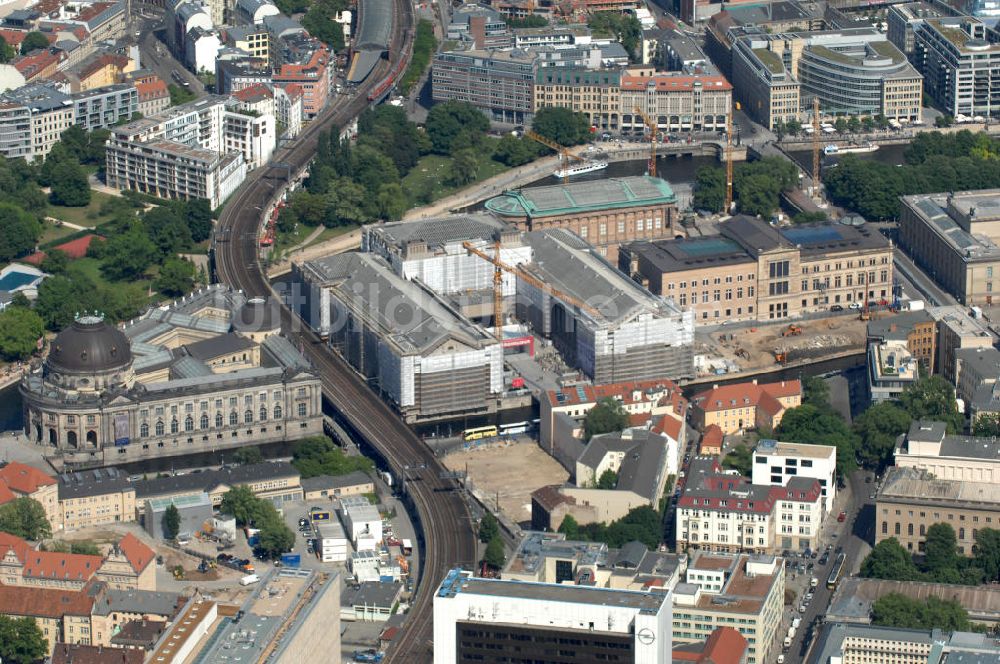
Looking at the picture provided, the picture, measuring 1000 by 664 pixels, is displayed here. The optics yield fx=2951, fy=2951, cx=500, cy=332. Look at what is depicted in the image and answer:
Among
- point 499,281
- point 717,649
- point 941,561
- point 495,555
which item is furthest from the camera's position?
point 499,281

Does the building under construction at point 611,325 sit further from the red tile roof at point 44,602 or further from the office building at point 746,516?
the red tile roof at point 44,602

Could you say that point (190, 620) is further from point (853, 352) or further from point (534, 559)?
point (853, 352)

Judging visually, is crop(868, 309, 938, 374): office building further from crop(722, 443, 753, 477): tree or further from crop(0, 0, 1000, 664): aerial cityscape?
crop(722, 443, 753, 477): tree

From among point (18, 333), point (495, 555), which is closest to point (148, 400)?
point (18, 333)

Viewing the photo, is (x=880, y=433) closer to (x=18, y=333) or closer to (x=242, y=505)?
(x=242, y=505)

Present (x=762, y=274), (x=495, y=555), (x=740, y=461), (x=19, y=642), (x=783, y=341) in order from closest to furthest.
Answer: (x=19, y=642) → (x=495, y=555) → (x=740, y=461) → (x=783, y=341) → (x=762, y=274)

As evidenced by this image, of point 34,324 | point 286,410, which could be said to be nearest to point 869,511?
point 286,410

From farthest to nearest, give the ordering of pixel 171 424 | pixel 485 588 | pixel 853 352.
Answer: pixel 853 352, pixel 171 424, pixel 485 588

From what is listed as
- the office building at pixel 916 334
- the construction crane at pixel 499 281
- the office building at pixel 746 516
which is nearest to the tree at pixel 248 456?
the construction crane at pixel 499 281
